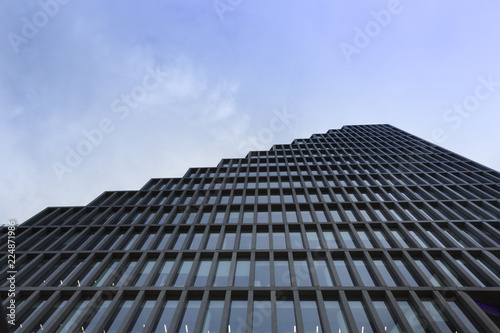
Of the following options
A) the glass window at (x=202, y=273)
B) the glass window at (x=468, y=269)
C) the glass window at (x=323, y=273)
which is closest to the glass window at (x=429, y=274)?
the glass window at (x=468, y=269)

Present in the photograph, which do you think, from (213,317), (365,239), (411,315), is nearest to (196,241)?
(213,317)

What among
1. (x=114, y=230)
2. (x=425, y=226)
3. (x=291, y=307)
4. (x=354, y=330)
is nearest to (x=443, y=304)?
(x=354, y=330)

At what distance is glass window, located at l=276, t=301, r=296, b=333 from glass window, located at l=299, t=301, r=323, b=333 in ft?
1.93

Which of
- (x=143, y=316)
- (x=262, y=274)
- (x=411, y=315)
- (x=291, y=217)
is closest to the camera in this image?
(x=411, y=315)

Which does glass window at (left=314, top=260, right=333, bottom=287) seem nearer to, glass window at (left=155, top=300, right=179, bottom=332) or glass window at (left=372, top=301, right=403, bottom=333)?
glass window at (left=372, top=301, right=403, bottom=333)

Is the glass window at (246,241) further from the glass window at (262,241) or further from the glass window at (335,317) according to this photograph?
the glass window at (335,317)

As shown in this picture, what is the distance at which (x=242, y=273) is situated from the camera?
64.4ft

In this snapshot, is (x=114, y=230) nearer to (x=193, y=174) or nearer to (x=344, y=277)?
(x=193, y=174)

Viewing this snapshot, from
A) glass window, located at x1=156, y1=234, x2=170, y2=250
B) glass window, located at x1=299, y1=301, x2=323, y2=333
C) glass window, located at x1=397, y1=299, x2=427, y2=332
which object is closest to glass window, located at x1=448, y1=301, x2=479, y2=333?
glass window, located at x1=397, y1=299, x2=427, y2=332

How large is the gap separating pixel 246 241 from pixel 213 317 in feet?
24.8

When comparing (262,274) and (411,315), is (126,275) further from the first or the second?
(411,315)

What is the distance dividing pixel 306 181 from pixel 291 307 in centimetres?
1979

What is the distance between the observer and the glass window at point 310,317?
15.4 metres

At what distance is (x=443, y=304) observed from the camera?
15531mm
